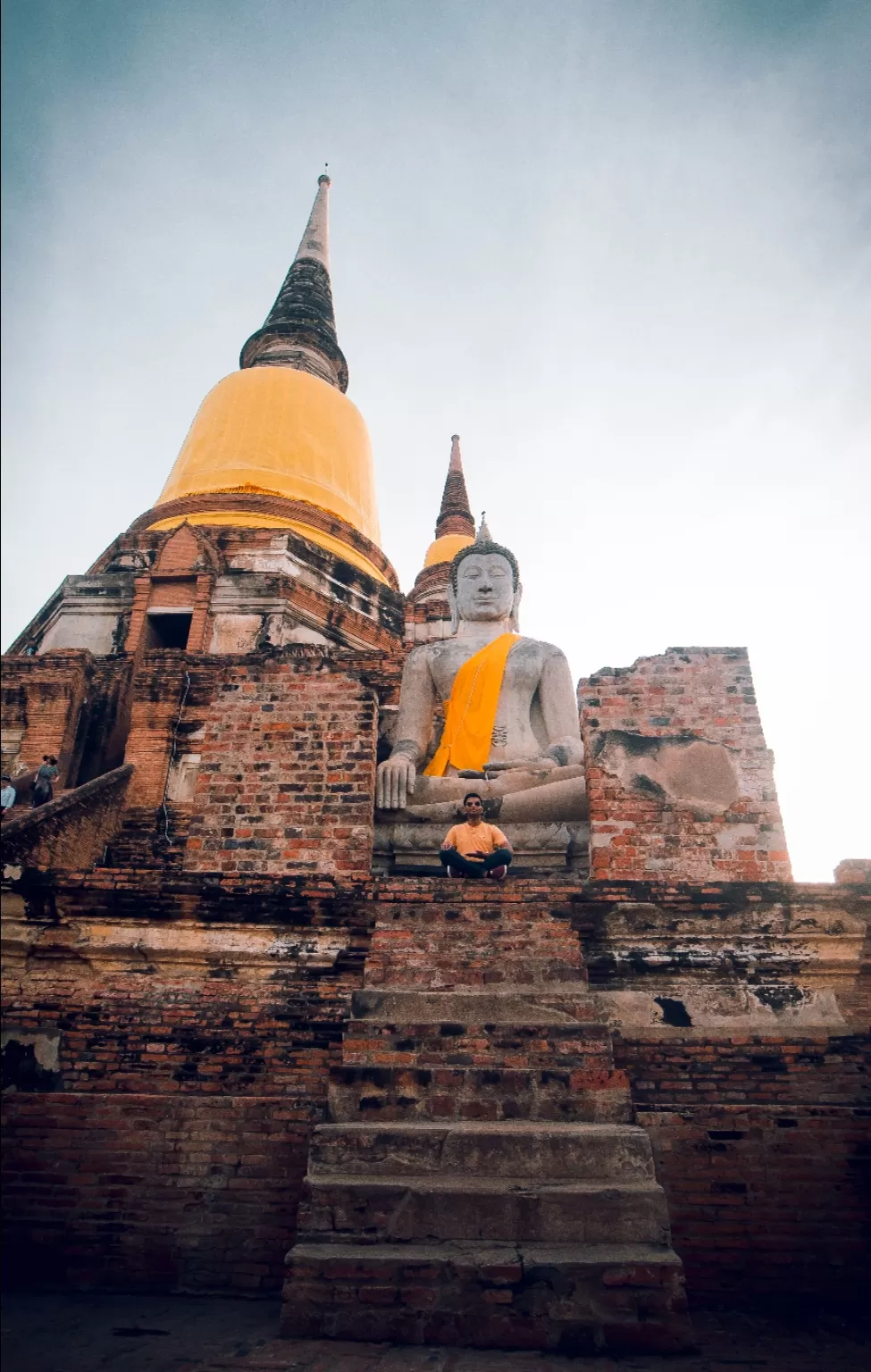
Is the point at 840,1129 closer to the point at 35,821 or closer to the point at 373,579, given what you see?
the point at 35,821

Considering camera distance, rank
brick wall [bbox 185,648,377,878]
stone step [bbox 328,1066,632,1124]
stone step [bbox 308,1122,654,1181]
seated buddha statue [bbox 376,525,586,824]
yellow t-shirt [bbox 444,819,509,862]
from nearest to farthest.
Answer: stone step [bbox 308,1122,654,1181]
stone step [bbox 328,1066,632,1124]
yellow t-shirt [bbox 444,819,509,862]
brick wall [bbox 185,648,377,878]
seated buddha statue [bbox 376,525,586,824]

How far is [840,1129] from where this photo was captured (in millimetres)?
3645

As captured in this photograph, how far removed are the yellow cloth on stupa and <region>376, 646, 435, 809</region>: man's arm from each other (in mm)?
155

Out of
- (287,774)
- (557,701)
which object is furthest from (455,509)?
(287,774)

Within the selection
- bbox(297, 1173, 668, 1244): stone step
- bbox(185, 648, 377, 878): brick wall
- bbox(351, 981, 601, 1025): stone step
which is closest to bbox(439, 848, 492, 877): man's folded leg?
bbox(185, 648, 377, 878): brick wall

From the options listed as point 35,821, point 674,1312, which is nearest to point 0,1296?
point 674,1312

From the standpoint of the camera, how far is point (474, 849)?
5.04 m

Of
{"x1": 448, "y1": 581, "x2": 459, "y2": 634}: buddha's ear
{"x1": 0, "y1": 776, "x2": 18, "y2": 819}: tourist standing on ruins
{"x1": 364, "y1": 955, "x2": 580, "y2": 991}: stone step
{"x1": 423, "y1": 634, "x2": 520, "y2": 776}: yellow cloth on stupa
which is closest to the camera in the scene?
{"x1": 364, "y1": 955, "x2": 580, "y2": 991}: stone step

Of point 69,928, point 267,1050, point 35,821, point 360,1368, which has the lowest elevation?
point 360,1368

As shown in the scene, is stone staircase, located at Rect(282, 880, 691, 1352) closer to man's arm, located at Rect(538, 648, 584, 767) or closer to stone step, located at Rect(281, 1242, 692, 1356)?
stone step, located at Rect(281, 1242, 692, 1356)

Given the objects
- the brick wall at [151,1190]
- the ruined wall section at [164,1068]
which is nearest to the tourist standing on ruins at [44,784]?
the ruined wall section at [164,1068]

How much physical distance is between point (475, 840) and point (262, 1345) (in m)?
2.68

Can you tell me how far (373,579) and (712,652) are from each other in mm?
9092

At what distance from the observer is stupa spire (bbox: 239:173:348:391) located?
1911 cm
